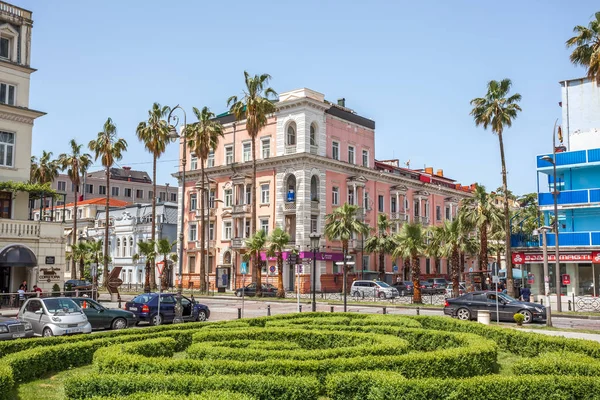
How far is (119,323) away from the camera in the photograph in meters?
25.3

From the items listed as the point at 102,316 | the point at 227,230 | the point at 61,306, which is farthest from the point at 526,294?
the point at 227,230

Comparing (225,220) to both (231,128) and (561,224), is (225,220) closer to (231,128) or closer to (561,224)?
(231,128)

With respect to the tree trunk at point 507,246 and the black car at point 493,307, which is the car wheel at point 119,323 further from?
the tree trunk at point 507,246

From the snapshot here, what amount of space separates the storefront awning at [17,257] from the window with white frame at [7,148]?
637 centimetres

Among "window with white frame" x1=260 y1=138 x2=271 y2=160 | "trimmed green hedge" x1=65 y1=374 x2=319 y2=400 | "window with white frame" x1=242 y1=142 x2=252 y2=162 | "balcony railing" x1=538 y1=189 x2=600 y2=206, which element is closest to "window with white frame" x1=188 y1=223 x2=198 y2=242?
"window with white frame" x1=242 y1=142 x2=252 y2=162

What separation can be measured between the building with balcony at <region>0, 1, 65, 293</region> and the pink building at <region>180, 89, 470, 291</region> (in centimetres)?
2320

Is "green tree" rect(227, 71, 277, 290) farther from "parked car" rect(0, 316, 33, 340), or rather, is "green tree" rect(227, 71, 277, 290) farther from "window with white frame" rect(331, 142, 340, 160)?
"parked car" rect(0, 316, 33, 340)

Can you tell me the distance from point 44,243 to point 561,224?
3625cm

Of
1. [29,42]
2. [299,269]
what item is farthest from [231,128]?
[299,269]

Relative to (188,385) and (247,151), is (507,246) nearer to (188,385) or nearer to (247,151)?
(247,151)

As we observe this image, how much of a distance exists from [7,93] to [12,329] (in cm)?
2450

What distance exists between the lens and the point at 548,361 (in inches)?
464

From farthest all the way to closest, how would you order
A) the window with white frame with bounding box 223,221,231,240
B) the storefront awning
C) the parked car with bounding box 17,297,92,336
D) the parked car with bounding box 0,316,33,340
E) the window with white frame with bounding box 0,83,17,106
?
1. the window with white frame with bounding box 223,221,231,240
2. the window with white frame with bounding box 0,83,17,106
3. the storefront awning
4. the parked car with bounding box 17,297,92,336
5. the parked car with bounding box 0,316,33,340

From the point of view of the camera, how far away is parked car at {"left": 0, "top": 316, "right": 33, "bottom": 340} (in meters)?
18.9
